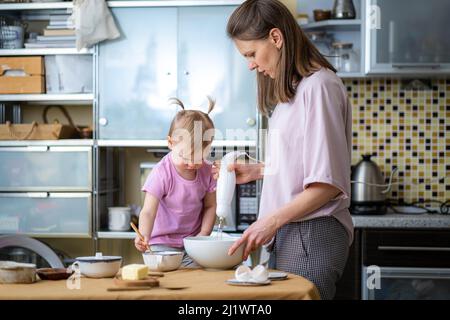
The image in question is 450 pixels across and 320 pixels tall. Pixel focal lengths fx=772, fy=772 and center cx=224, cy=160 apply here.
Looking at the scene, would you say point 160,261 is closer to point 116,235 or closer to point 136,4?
point 116,235

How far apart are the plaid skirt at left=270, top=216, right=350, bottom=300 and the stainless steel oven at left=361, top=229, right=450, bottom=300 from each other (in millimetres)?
1631

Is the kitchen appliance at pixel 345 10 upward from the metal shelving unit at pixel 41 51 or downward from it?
upward

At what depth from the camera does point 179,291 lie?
1.66 m

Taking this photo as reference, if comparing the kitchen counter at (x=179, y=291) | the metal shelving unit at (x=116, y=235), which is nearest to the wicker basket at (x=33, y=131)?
the metal shelving unit at (x=116, y=235)

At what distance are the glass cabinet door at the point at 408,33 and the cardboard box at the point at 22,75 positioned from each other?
65.8 inches

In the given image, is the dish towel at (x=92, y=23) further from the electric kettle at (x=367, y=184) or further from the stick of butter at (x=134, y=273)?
the stick of butter at (x=134, y=273)

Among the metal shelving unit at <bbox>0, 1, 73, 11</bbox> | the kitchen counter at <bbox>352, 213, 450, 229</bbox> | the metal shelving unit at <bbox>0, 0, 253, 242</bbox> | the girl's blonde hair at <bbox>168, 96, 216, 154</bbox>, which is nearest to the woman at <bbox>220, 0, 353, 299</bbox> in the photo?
the girl's blonde hair at <bbox>168, 96, 216, 154</bbox>

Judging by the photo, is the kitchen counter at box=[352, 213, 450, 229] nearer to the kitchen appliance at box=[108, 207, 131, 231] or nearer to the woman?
the kitchen appliance at box=[108, 207, 131, 231]

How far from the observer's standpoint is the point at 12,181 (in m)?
4.00

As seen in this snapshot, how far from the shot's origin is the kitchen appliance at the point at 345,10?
388cm

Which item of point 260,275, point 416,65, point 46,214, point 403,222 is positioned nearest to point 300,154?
point 260,275

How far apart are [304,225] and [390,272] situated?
5.72ft

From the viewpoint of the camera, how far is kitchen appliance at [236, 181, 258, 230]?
12.6 feet

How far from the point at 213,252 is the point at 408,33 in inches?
86.5
